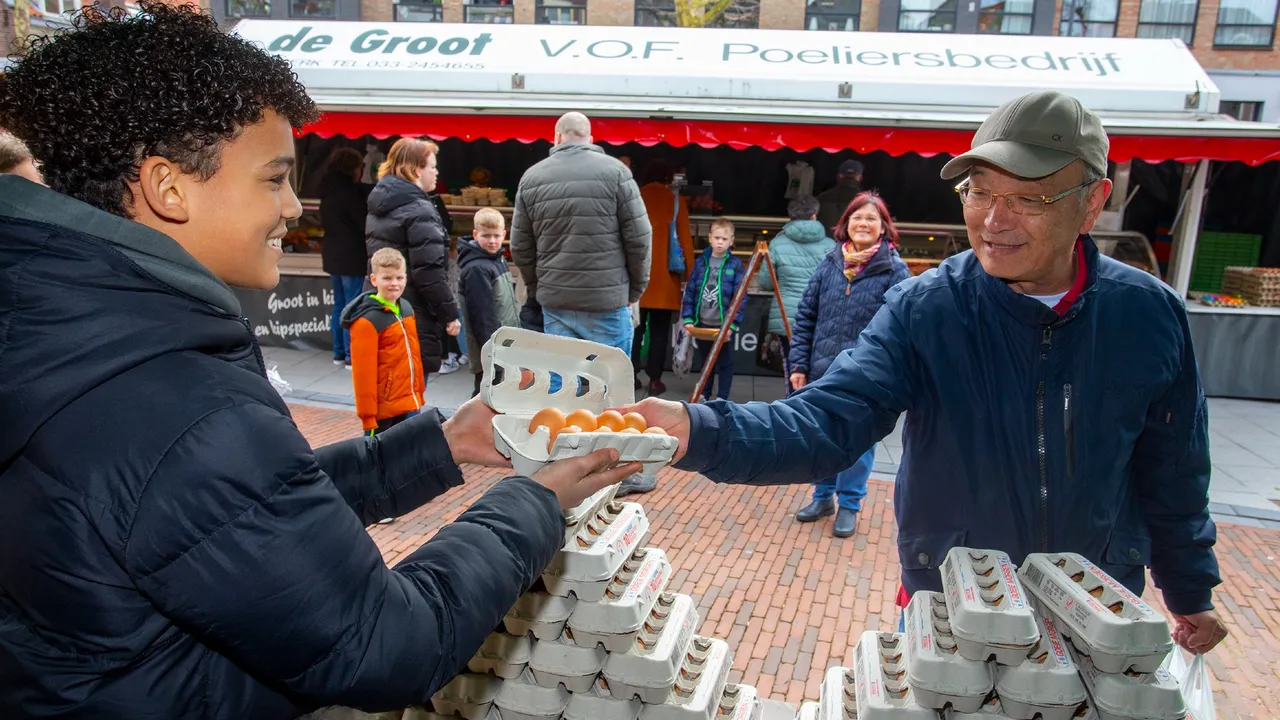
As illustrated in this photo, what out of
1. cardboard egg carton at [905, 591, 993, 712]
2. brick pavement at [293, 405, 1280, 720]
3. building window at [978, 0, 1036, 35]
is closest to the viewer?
cardboard egg carton at [905, 591, 993, 712]

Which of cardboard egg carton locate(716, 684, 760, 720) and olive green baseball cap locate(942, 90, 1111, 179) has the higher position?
olive green baseball cap locate(942, 90, 1111, 179)

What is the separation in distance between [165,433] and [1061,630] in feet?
5.78


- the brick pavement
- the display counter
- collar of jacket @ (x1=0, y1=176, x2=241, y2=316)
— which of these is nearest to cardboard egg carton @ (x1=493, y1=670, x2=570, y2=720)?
collar of jacket @ (x1=0, y1=176, x2=241, y2=316)

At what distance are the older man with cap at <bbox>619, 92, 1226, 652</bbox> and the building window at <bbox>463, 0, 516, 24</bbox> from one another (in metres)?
21.5

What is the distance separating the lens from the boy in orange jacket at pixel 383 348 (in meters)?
4.79

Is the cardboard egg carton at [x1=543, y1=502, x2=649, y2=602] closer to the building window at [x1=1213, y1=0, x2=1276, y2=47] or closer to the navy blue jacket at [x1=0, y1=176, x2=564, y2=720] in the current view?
the navy blue jacket at [x1=0, y1=176, x2=564, y2=720]

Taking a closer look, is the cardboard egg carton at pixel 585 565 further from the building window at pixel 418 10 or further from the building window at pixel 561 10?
the building window at pixel 418 10

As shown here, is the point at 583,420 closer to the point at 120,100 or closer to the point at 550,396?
the point at 550,396

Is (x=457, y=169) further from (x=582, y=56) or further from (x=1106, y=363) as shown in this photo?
(x=1106, y=363)

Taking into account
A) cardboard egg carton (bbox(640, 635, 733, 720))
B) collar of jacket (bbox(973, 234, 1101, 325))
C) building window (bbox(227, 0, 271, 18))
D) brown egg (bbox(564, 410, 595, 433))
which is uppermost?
building window (bbox(227, 0, 271, 18))

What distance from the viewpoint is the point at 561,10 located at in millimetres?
21406

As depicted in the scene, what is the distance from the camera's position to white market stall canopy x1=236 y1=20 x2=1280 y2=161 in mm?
7727

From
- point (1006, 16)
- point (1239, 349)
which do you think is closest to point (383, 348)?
point (1239, 349)

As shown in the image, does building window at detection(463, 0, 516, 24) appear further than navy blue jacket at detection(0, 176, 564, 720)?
Yes
